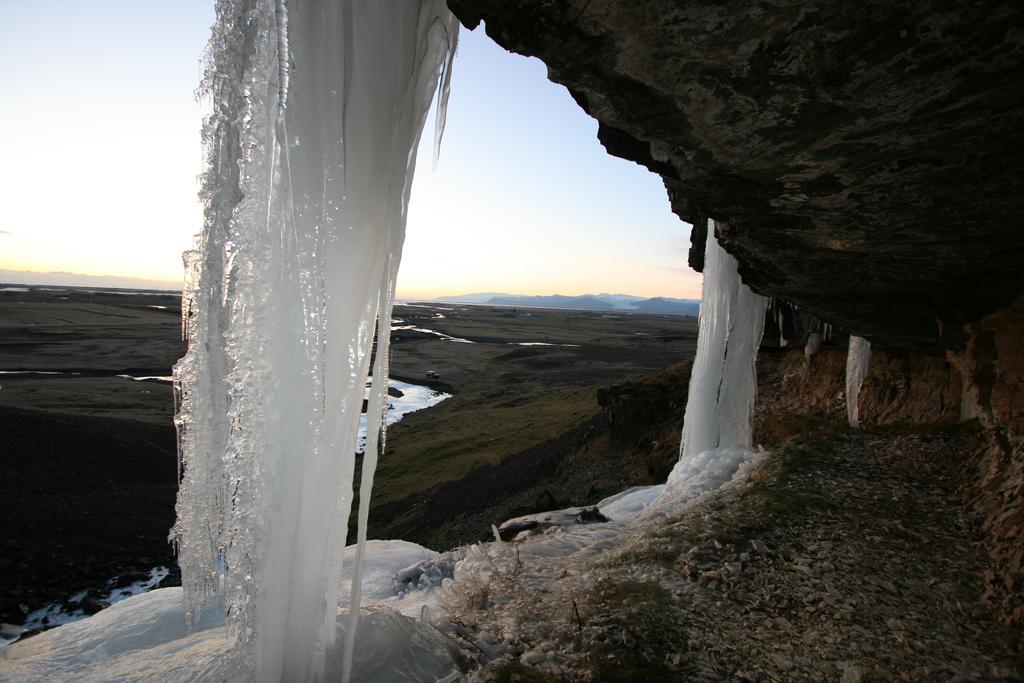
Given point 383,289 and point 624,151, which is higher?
point 624,151

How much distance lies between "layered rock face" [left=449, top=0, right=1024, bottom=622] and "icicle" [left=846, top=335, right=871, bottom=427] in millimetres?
4667

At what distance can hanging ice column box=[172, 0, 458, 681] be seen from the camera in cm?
279

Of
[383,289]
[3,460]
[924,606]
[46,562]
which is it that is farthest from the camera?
[3,460]

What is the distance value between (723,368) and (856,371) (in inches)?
145

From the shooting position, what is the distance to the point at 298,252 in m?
2.91

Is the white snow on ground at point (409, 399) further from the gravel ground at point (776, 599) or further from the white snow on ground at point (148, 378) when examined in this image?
the gravel ground at point (776, 599)

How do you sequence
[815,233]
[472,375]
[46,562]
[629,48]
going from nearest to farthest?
[629,48]
[815,233]
[46,562]
[472,375]

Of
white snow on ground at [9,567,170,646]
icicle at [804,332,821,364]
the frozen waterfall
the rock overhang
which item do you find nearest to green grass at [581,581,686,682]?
the rock overhang

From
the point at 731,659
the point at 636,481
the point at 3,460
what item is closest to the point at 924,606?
the point at 731,659

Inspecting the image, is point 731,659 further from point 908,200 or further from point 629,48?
point 629,48

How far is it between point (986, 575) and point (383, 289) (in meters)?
5.54

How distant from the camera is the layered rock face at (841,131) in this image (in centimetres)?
218

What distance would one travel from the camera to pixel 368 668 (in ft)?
11.3

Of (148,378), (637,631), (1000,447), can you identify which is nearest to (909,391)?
(1000,447)
